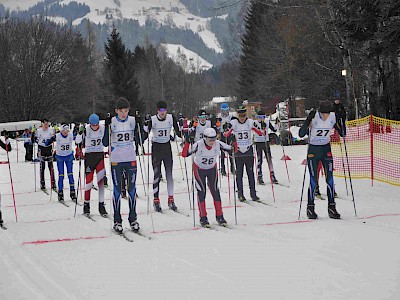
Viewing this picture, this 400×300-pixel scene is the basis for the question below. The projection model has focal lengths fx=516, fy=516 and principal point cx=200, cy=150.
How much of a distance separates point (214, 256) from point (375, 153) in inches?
400

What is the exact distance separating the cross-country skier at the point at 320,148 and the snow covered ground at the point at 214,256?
340 millimetres

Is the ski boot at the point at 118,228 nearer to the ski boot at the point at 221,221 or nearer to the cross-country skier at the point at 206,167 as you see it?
the cross-country skier at the point at 206,167

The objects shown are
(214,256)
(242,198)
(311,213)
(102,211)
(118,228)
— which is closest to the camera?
(214,256)

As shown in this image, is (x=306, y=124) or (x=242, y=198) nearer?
(x=306, y=124)

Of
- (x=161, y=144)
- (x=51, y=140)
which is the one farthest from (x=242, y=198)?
(x=51, y=140)

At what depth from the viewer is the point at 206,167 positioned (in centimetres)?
897

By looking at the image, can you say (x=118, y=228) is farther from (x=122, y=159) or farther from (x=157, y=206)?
(x=157, y=206)

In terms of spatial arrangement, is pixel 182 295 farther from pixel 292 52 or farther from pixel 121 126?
pixel 292 52

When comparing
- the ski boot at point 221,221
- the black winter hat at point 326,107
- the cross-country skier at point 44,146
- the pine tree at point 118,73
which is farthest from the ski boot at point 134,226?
the pine tree at point 118,73

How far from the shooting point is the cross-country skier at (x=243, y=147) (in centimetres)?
1119

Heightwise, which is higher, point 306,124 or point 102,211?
point 306,124

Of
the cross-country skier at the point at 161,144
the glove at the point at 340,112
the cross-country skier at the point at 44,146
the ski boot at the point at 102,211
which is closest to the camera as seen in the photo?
the glove at the point at 340,112

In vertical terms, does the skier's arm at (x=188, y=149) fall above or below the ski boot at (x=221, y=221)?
above

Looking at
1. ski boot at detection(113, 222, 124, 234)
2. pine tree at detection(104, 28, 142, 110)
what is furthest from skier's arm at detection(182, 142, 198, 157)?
pine tree at detection(104, 28, 142, 110)
